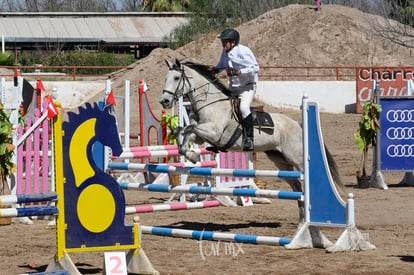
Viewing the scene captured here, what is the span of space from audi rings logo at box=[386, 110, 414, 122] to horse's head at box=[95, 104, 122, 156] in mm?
8141

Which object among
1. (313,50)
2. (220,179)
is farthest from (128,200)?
(313,50)

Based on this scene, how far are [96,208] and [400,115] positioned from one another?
8.46m

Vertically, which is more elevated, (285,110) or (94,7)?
(94,7)

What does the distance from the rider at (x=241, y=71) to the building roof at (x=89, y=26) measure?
39891 millimetres

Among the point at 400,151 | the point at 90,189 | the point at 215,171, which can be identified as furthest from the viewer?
the point at 400,151

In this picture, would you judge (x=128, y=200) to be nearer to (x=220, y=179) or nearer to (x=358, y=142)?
(x=220, y=179)

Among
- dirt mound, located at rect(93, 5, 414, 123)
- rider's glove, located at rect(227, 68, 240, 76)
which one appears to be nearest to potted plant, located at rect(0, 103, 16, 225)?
rider's glove, located at rect(227, 68, 240, 76)

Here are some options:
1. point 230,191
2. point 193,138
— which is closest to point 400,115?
point 193,138

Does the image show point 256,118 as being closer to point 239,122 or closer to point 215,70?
point 239,122

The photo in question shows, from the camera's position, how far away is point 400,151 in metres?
14.6

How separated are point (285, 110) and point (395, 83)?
369cm

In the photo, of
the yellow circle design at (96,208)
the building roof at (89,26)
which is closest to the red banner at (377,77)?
the building roof at (89,26)

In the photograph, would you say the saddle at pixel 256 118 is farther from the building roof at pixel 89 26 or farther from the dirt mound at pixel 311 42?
the building roof at pixel 89 26

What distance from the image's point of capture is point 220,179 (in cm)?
1248
